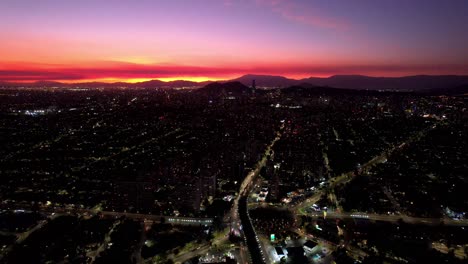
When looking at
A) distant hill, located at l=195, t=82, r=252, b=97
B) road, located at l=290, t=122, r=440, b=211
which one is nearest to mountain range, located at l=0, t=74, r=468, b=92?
distant hill, located at l=195, t=82, r=252, b=97

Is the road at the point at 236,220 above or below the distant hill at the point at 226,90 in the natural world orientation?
below

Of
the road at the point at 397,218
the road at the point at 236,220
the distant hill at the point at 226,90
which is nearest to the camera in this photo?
the road at the point at 236,220

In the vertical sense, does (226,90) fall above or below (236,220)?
above

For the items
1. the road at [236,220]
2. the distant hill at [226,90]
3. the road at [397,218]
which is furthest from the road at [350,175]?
the distant hill at [226,90]

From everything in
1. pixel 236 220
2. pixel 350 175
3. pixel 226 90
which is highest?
pixel 226 90

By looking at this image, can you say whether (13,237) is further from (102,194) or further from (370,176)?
(370,176)

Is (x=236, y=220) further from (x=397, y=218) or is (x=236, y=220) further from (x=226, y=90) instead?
(x=226, y=90)

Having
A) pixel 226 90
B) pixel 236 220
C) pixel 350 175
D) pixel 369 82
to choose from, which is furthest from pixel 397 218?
pixel 369 82

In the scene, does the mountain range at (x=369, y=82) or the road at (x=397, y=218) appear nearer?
the road at (x=397, y=218)

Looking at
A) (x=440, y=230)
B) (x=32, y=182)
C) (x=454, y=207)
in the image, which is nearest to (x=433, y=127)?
(x=454, y=207)

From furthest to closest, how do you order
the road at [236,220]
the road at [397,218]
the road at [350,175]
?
the road at [350,175] < the road at [397,218] < the road at [236,220]

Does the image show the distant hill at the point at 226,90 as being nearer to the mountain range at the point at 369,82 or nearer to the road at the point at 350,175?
the mountain range at the point at 369,82

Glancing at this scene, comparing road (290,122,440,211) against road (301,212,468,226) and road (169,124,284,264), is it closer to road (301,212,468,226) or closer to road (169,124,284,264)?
road (301,212,468,226)
